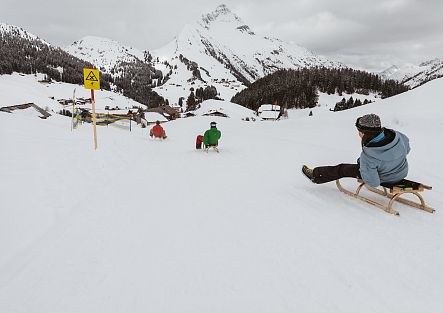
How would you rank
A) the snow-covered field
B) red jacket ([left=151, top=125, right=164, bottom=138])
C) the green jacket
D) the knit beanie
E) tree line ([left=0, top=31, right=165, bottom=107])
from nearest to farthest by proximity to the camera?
the snow-covered field, the knit beanie, the green jacket, red jacket ([left=151, top=125, right=164, bottom=138]), tree line ([left=0, top=31, right=165, bottom=107])

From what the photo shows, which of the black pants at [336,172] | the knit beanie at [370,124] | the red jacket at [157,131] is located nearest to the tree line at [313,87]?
the red jacket at [157,131]

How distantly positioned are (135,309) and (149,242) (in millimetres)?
1183

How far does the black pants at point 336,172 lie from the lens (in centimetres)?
525

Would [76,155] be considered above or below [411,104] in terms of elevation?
below

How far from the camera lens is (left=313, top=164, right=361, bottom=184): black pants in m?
5.25

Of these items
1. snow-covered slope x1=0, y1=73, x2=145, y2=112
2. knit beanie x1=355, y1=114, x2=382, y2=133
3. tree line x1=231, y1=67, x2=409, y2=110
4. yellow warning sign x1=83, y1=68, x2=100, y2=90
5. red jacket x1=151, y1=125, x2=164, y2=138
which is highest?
tree line x1=231, y1=67, x2=409, y2=110

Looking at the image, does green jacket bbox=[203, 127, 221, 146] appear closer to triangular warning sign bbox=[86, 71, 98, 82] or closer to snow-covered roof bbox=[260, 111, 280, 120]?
triangular warning sign bbox=[86, 71, 98, 82]

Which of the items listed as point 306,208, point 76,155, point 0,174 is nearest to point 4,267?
point 0,174

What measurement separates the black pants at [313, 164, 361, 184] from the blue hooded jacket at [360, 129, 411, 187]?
1.32 feet

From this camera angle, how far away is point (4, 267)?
304 centimetres

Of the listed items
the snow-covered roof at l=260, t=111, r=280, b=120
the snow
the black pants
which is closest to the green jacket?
the black pants

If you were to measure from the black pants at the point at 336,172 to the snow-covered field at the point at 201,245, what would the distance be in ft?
1.50

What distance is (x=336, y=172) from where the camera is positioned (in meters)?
5.38

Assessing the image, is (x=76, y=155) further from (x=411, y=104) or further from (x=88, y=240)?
(x=411, y=104)
